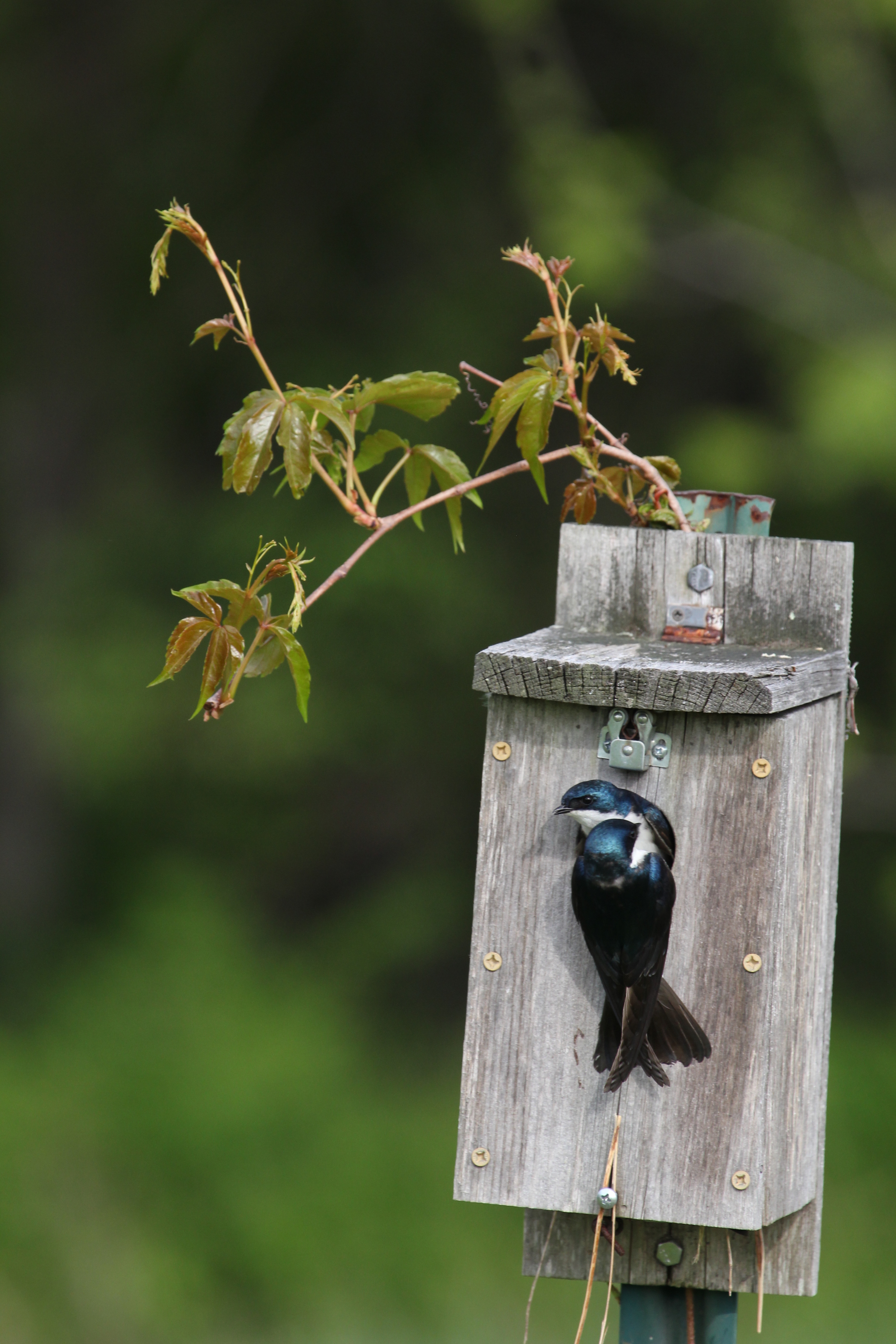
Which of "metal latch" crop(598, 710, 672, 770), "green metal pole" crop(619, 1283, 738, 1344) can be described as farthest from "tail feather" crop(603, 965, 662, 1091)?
"green metal pole" crop(619, 1283, 738, 1344)

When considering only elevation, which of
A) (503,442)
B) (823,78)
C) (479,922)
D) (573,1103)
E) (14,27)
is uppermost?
(14,27)

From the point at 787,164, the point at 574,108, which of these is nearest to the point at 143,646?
the point at 574,108

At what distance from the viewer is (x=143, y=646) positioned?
6504 millimetres

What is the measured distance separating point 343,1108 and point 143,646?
7.10 ft

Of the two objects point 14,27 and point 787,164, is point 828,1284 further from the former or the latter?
point 14,27

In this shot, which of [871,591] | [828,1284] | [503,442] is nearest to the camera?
[828,1284]

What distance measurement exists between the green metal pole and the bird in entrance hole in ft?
1.18

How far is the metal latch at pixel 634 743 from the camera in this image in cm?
179

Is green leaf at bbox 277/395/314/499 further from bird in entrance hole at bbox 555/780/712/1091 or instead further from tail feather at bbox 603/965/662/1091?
tail feather at bbox 603/965/662/1091

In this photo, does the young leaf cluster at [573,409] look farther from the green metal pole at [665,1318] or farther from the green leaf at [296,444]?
the green metal pole at [665,1318]

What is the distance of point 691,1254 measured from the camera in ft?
6.35

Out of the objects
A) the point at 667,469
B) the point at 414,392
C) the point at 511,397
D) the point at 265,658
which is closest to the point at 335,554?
the point at 667,469

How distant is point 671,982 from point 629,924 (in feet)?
0.42

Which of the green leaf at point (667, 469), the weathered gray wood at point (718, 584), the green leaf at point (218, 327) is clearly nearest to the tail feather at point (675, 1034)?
the weathered gray wood at point (718, 584)
